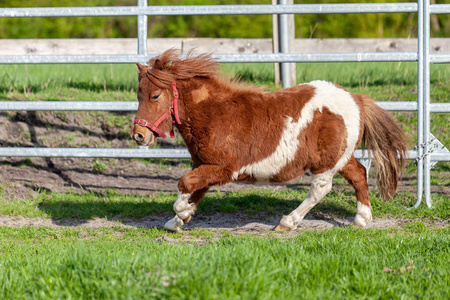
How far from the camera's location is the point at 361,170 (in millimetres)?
4938

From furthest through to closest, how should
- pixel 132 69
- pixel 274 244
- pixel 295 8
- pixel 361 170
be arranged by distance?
pixel 132 69
pixel 295 8
pixel 361 170
pixel 274 244

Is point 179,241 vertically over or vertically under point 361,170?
under

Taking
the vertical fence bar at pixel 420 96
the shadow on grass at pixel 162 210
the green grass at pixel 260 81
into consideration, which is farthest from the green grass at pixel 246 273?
the green grass at pixel 260 81

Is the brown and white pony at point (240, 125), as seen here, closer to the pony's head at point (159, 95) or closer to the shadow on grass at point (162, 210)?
the pony's head at point (159, 95)

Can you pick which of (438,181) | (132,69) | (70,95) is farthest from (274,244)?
(132,69)

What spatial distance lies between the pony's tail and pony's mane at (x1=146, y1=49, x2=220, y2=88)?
150cm

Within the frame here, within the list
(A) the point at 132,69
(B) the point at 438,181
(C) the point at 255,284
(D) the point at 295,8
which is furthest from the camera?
(A) the point at 132,69

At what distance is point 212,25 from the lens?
595 inches

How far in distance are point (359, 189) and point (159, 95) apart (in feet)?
6.76

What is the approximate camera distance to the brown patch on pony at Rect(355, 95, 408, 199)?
16.0 feet

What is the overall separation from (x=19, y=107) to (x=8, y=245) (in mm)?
1869

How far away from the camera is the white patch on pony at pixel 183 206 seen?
449cm

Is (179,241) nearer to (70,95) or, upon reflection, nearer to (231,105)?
(231,105)

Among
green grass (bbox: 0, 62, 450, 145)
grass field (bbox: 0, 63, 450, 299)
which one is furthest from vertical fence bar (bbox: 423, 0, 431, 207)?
green grass (bbox: 0, 62, 450, 145)
